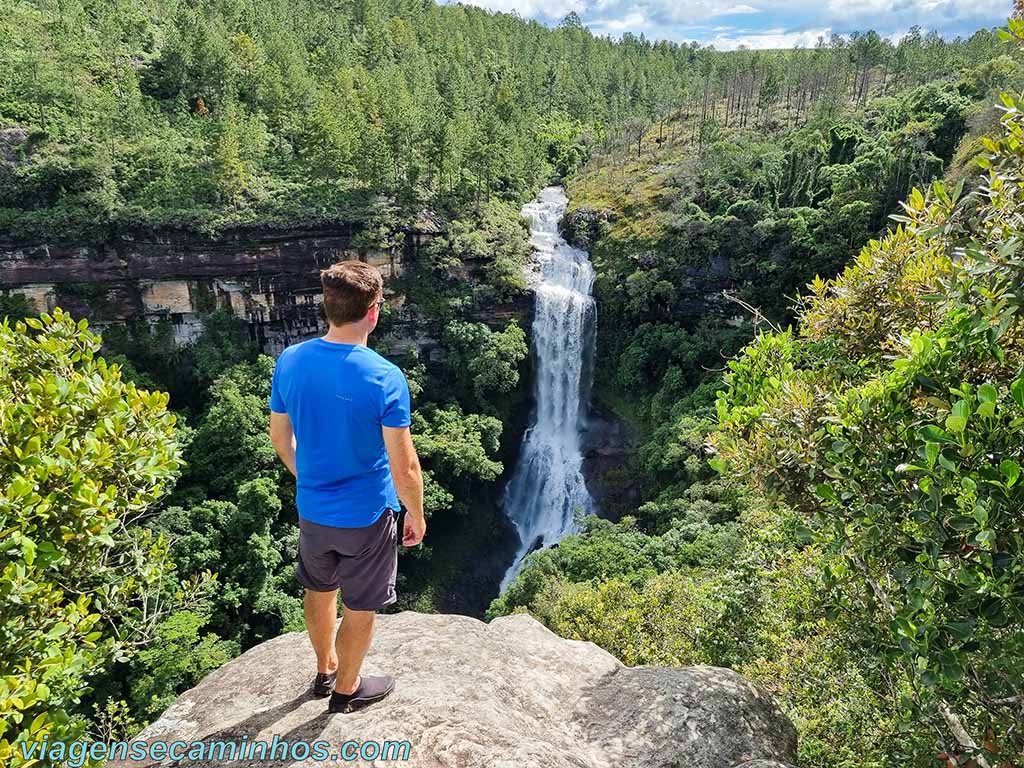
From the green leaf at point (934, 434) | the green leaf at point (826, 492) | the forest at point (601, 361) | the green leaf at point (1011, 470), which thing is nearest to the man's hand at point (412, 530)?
the forest at point (601, 361)

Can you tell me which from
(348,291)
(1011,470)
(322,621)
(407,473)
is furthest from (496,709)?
(1011,470)

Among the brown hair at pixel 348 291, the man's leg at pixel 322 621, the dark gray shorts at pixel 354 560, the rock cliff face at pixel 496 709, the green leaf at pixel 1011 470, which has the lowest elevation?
the rock cliff face at pixel 496 709

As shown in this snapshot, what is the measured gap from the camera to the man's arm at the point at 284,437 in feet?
11.1

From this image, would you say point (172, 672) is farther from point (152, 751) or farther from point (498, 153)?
point (498, 153)

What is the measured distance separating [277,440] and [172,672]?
15724 millimetres

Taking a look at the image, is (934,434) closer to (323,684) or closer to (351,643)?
(351,643)

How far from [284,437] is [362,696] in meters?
1.66

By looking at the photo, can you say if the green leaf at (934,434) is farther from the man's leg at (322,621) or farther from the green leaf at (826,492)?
the man's leg at (322,621)

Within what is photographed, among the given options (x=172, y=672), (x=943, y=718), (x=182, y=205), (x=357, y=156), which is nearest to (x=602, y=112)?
(x=357, y=156)

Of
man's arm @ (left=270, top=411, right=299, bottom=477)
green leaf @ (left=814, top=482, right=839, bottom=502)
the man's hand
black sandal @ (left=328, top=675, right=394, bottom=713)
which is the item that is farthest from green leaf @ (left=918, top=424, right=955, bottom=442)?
black sandal @ (left=328, top=675, right=394, bottom=713)

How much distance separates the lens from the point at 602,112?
5581 centimetres

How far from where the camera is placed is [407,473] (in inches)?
118

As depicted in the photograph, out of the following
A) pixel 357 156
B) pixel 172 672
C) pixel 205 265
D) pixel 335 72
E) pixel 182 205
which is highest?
pixel 335 72

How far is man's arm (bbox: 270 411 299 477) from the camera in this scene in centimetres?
338
